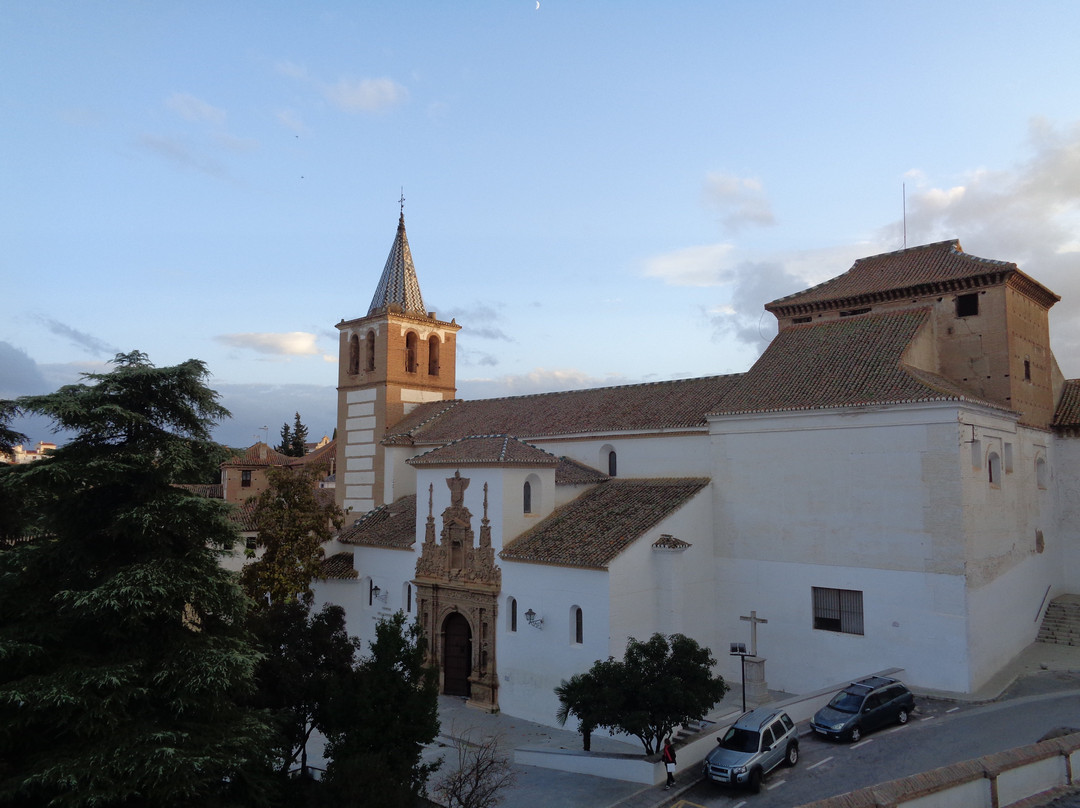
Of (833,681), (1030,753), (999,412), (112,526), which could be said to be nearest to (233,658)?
(112,526)

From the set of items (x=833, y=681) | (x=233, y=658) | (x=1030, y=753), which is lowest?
(x=833, y=681)

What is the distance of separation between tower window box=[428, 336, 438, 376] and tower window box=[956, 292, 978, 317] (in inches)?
899

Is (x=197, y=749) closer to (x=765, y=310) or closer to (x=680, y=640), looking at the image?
(x=680, y=640)

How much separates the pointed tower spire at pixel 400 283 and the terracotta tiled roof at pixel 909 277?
1750 centimetres

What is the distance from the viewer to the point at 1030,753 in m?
11.4

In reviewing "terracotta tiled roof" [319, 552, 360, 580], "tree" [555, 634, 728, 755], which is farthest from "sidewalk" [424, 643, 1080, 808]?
"terracotta tiled roof" [319, 552, 360, 580]

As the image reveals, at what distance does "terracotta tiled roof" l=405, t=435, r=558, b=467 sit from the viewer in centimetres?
2336

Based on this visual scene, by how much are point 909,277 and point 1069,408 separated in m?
8.48

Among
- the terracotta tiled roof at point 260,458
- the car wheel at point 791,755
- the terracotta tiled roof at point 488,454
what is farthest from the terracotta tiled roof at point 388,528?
the terracotta tiled roof at point 260,458

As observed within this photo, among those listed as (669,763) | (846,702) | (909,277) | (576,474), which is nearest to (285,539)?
(576,474)

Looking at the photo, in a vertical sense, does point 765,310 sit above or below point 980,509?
above

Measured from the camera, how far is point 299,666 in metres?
16.2

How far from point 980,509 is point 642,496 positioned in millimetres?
9440

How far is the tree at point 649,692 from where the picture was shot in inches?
624
